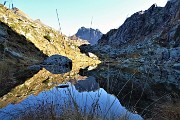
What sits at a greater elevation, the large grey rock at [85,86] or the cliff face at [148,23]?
the cliff face at [148,23]

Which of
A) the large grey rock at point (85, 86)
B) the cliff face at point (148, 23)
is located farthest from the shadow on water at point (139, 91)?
the cliff face at point (148, 23)

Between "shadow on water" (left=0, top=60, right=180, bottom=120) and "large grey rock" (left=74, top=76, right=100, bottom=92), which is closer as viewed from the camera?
"shadow on water" (left=0, top=60, right=180, bottom=120)

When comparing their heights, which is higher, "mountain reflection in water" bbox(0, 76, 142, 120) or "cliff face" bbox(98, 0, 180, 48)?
"cliff face" bbox(98, 0, 180, 48)

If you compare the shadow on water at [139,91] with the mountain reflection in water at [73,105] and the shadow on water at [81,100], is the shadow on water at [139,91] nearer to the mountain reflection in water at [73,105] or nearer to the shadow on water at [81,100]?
the shadow on water at [81,100]

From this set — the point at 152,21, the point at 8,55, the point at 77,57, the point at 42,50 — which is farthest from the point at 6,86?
the point at 152,21

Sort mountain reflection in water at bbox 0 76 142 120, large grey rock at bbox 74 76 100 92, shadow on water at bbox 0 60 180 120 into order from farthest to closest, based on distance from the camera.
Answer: large grey rock at bbox 74 76 100 92, shadow on water at bbox 0 60 180 120, mountain reflection in water at bbox 0 76 142 120

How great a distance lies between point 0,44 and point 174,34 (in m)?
40.6

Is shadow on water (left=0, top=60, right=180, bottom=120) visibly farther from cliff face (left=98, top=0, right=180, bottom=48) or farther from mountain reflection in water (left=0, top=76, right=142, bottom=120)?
cliff face (left=98, top=0, right=180, bottom=48)


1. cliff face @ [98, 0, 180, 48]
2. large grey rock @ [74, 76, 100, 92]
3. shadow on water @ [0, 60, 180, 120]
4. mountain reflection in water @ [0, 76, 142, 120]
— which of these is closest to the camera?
mountain reflection in water @ [0, 76, 142, 120]

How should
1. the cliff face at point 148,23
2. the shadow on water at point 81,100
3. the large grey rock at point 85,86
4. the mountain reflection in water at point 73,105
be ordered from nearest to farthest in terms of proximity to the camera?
the mountain reflection in water at point 73,105
the shadow on water at point 81,100
the large grey rock at point 85,86
the cliff face at point 148,23

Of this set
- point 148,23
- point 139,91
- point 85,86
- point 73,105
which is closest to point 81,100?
point 73,105

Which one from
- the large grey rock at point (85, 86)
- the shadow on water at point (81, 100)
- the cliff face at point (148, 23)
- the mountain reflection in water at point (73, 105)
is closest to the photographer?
the mountain reflection in water at point (73, 105)

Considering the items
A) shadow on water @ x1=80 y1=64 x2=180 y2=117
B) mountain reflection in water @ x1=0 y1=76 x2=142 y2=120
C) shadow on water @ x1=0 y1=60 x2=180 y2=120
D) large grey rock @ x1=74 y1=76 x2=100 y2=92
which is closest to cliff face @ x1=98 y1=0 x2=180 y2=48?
shadow on water @ x1=80 y1=64 x2=180 y2=117

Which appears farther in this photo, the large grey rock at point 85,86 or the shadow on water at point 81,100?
the large grey rock at point 85,86
